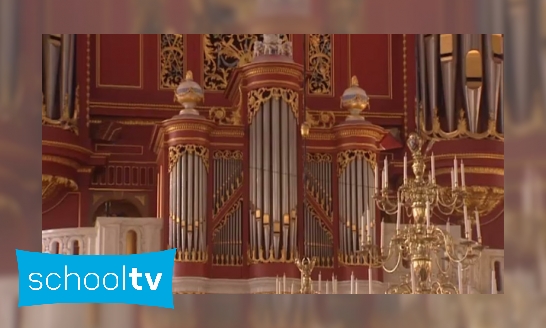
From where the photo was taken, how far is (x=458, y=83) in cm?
1048

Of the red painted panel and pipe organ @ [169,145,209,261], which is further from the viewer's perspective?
the red painted panel

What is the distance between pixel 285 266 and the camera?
905 cm

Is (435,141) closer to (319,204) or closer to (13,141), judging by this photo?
(319,204)

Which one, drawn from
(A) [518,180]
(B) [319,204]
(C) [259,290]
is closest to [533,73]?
(A) [518,180]

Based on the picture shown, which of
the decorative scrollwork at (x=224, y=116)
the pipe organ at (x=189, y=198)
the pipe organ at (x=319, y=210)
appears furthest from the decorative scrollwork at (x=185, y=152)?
the pipe organ at (x=319, y=210)

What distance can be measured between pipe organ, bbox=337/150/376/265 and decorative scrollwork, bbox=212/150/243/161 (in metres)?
0.79

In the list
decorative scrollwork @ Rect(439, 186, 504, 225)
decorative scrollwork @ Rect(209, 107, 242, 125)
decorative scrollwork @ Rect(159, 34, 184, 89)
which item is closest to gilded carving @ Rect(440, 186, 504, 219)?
decorative scrollwork @ Rect(439, 186, 504, 225)

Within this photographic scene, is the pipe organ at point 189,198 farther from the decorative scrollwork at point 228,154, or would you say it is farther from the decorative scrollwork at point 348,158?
the decorative scrollwork at point 348,158

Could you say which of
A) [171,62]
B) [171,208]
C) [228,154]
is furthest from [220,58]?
[171,208]

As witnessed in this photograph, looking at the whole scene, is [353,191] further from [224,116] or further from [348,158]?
[224,116]

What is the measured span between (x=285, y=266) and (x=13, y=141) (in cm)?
645

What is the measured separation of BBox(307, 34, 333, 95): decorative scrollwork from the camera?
10422 mm

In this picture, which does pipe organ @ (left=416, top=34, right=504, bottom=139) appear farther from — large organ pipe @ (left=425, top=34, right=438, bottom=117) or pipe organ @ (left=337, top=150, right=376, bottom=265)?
pipe organ @ (left=337, top=150, right=376, bottom=265)

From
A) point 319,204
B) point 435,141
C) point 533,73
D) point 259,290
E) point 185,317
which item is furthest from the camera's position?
point 435,141
